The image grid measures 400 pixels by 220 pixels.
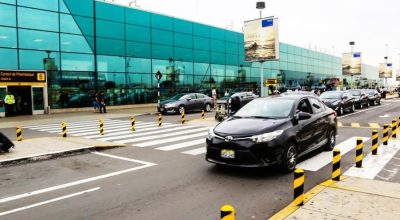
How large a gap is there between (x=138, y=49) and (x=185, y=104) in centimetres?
1226

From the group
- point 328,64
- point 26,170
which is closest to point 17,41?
point 26,170

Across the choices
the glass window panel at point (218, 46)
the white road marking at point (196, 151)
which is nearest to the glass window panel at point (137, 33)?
the glass window panel at point (218, 46)

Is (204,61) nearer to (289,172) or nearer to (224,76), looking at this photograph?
(224,76)

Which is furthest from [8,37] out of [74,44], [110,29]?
[110,29]

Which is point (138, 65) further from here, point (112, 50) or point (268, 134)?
point (268, 134)

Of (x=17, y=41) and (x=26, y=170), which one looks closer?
(x=26, y=170)

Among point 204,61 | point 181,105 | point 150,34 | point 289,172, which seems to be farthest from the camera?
point 204,61

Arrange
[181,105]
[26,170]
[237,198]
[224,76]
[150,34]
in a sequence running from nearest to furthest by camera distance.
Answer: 1. [237,198]
2. [26,170]
3. [181,105]
4. [150,34]
5. [224,76]

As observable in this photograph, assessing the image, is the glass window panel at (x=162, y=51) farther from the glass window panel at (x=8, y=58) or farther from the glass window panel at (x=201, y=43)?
the glass window panel at (x=8, y=58)

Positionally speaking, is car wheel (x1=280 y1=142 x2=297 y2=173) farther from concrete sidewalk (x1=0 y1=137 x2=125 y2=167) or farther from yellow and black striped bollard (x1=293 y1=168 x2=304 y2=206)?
concrete sidewalk (x1=0 y1=137 x2=125 y2=167)

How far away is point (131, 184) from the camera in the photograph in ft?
23.1

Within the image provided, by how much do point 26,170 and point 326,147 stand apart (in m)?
7.90

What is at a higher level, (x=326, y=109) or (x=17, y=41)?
(x=17, y=41)

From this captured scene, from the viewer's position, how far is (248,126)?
294 inches
